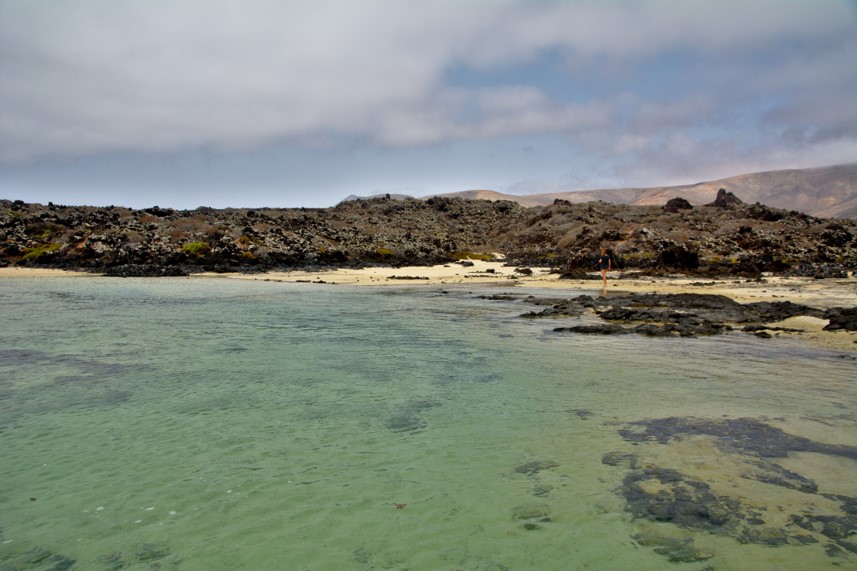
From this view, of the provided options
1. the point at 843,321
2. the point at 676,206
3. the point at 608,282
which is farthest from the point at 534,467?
the point at 676,206

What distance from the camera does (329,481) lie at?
6.50 metres

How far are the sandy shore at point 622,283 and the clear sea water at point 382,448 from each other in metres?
3.52

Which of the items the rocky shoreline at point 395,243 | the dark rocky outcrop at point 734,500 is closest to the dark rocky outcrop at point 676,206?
the rocky shoreline at point 395,243

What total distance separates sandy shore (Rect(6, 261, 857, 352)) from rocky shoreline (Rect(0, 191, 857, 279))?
8.46ft

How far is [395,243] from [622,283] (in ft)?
114

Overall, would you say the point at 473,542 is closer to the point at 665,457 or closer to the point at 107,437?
the point at 665,457

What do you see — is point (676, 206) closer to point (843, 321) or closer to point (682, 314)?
point (682, 314)

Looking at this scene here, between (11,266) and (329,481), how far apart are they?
57241 millimetres

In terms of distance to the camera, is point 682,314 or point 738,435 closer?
point 738,435

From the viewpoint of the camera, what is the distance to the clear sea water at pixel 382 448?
503cm

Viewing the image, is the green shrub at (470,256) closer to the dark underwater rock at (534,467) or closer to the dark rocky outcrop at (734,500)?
the dark rocky outcrop at (734,500)

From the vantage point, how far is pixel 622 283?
35.6 m

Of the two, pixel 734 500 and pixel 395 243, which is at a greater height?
pixel 395 243

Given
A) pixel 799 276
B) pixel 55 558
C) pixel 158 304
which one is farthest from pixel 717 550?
pixel 799 276
